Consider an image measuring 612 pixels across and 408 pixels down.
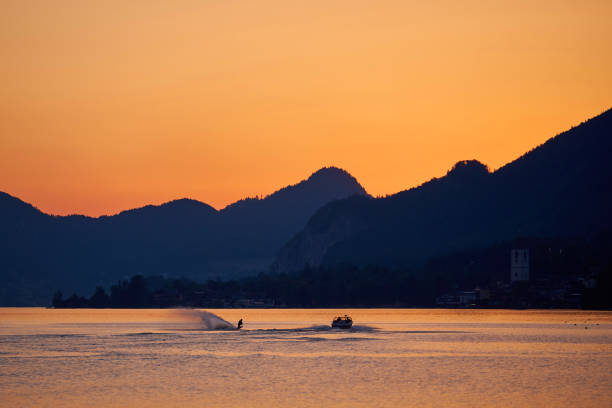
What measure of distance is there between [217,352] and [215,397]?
44147 millimetres

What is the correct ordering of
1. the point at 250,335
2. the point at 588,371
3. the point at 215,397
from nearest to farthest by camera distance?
the point at 215,397 < the point at 588,371 < the point at 250,335

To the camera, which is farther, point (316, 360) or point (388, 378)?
point (316, 360)

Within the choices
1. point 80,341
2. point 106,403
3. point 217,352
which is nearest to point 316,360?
point 217,352

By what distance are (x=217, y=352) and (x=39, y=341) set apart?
38362 millimetres

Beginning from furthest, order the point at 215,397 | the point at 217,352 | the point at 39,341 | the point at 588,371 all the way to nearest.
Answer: the point at 39,341
the point at 217,352
the point at 588,371
the point at 215,397

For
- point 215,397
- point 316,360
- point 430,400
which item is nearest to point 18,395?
point 215,397

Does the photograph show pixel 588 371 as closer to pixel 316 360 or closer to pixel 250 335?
pixel 316 360

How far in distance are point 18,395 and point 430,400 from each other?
109 ft

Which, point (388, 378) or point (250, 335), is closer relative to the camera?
point (388, 378)

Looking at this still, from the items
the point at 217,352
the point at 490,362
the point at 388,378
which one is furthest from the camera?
the point at 217,352

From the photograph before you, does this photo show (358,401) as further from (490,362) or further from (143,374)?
(490,362)

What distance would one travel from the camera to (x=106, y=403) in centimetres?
6950

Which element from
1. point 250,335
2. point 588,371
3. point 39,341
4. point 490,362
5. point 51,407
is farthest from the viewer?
point 250,335

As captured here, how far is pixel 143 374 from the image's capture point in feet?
295
